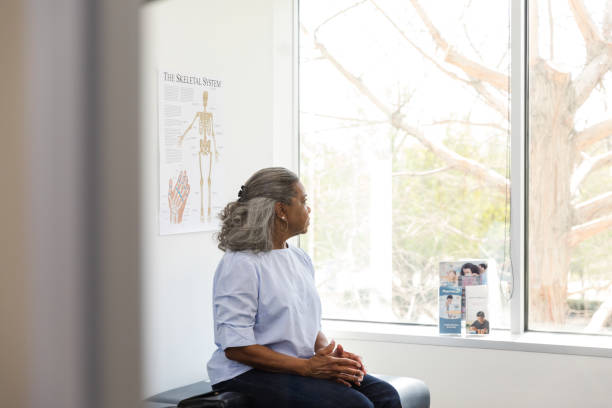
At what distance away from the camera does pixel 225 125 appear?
3490 millimetres

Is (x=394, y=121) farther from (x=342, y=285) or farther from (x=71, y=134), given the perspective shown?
(x=71, y=134)

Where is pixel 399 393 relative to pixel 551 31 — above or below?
below

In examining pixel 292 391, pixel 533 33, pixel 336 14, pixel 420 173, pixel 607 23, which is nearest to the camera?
pixel 292 391

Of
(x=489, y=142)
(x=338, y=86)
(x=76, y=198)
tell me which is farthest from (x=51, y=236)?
(x=338, y=86)

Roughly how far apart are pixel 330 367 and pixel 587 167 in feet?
5.89

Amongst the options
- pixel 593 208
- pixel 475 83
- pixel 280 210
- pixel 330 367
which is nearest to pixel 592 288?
pixel 593 208

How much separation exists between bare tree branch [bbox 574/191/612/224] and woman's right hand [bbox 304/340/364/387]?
1.59 metres

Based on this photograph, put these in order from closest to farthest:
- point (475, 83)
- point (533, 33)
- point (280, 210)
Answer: point (280, 210)
point (533, 33)
point (475, 83)

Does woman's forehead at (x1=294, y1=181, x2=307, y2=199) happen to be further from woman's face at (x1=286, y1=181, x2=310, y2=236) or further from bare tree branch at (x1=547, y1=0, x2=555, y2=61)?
bare tree branch at (x1=547, y1=0, x2=555, y2=61)

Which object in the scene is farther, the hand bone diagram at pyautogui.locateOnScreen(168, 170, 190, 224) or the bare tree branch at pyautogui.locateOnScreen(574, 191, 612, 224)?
the bare tree branch at pyautogui.locateOnScreen(574, 191, 612, 224)

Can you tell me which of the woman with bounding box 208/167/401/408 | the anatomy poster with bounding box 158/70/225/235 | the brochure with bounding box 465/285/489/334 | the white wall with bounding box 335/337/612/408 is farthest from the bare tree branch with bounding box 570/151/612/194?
the anatomy poster with bounding box 158/70/225/235

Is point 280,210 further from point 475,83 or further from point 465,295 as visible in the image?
point 475,83

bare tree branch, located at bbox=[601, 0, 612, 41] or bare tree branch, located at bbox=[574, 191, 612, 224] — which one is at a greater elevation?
bare tree branch, located at bbox=[601, 0, 612, 41]

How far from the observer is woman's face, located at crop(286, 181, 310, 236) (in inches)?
108
